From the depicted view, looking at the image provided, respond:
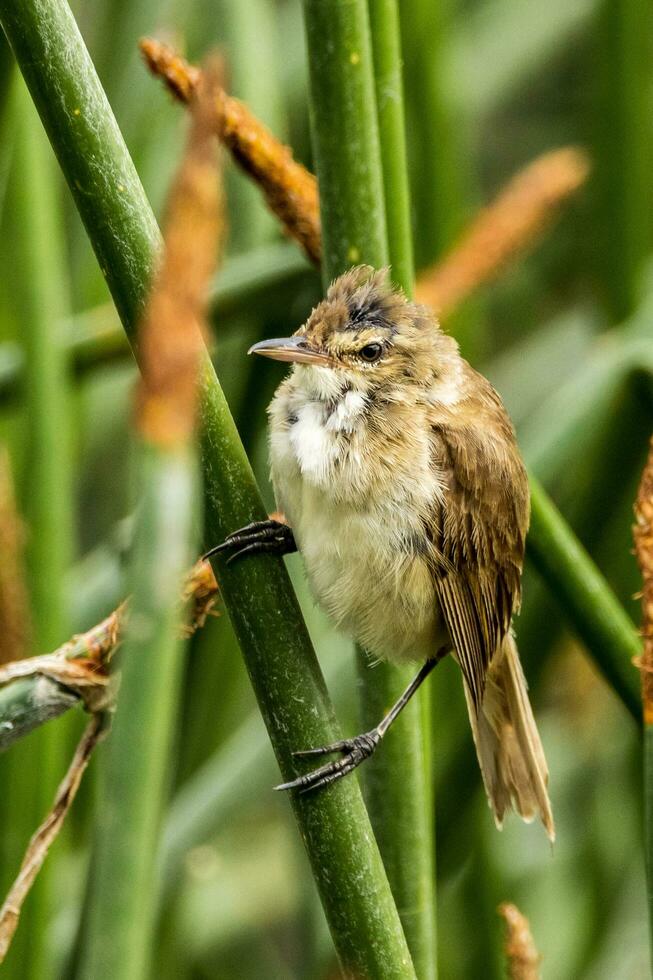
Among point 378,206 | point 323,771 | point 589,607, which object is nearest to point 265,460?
point 589,607

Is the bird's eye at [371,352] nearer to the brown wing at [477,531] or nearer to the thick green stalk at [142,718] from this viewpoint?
the brown wing at [477,531]

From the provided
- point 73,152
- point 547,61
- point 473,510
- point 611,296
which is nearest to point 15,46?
point 73,152

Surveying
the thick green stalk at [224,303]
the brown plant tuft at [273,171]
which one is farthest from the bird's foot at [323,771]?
the thick green stalk at [224,303]

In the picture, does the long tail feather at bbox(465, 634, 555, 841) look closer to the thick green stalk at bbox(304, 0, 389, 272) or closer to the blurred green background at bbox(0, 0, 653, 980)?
the blurred green background at bbox(0, 0, 653, 980)

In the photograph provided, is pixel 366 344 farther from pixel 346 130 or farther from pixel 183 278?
pixel 183 278

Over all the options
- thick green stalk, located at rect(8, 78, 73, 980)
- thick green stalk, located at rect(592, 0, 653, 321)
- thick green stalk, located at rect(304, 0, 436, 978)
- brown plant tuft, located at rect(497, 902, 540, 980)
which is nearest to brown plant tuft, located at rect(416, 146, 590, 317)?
thick green stalk, located at rect(304, 0, 436, 978)

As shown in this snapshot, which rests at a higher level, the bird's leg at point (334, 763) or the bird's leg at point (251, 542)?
the bird's leg at point (251, 542)

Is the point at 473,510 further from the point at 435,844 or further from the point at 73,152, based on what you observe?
the point at 73,152
